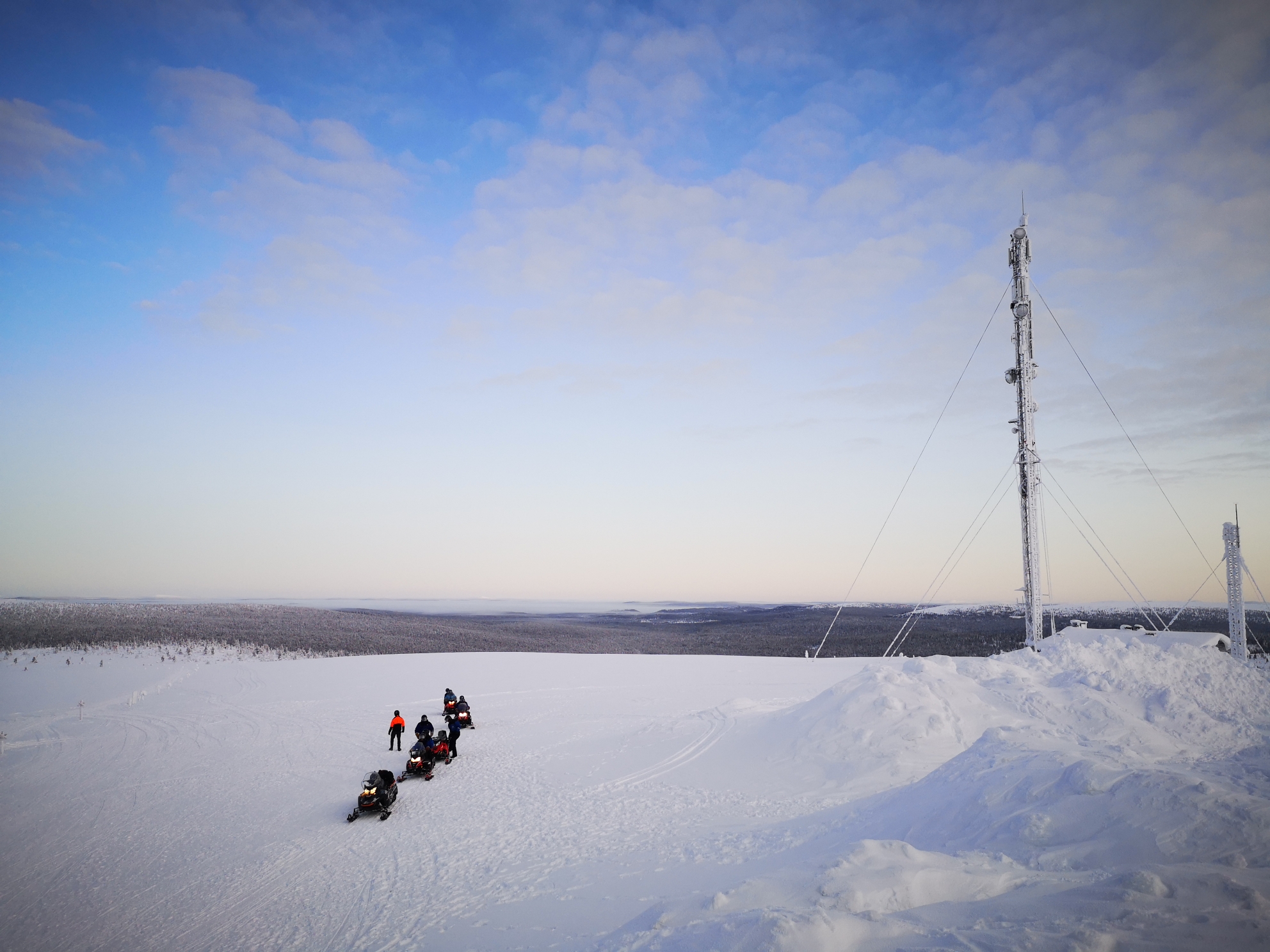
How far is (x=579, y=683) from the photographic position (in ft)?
73.0

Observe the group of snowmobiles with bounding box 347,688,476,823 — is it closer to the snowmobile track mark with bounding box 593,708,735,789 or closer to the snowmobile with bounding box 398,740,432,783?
the snowmobile with bounding box 398,740,432,783

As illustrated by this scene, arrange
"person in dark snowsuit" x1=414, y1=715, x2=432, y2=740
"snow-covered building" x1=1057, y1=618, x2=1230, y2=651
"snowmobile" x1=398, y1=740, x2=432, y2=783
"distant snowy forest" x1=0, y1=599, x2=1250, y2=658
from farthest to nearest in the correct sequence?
"distant snowy forest" x1=0, y1=599, x2=1250, y2=658, "snow-covered building" x1=1057, y1=618, x2=1230, y2=651, "person in dark snowsuit" x1=414, y1=715, x2=432, y2=740, "snowmobile" x1=398, y1=740, x2=432, y2=783

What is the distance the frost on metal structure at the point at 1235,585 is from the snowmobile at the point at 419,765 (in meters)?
21.4

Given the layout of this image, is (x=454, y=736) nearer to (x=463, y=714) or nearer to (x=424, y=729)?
(x=424, y=729)

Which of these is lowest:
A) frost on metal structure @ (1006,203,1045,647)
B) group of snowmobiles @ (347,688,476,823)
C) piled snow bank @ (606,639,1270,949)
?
group of snowmobiles @ (347,688,476,823)

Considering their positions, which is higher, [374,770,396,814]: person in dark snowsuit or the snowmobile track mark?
[374,770,396,814]: person in dark snowsuit

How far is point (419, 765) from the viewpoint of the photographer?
441 inches

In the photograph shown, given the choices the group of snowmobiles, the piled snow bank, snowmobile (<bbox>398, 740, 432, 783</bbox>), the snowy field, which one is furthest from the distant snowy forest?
snowmobile (<bbox>398, 740, 432, 783</bbox>)

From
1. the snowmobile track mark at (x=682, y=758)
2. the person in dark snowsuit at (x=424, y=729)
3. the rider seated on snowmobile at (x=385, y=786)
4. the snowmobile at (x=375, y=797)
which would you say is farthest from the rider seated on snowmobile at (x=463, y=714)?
the snowmobile track mark at (x=682, y=758)

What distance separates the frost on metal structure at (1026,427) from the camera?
18.6 metres

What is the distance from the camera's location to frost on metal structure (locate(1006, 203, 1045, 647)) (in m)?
18.6

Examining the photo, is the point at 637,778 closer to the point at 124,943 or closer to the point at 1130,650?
the point at 124,943

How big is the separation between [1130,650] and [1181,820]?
37.2 feet

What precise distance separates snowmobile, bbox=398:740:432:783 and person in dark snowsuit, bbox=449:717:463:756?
43.8 inches
